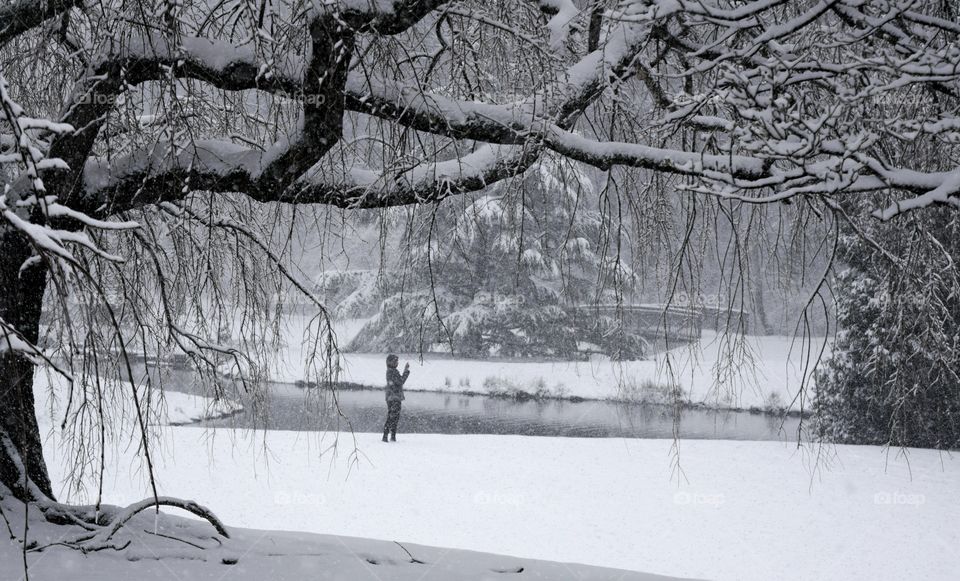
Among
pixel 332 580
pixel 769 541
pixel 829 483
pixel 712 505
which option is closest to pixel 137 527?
pixel 332 580

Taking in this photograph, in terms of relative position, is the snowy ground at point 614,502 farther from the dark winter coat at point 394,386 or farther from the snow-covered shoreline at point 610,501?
the dark winter coat at point 394,386

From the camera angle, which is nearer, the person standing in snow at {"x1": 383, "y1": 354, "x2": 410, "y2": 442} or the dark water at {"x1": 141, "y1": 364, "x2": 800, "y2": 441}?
the person standing in snow at {"x1": 383, "y1": 354, "x2": 410, "y2": 442}

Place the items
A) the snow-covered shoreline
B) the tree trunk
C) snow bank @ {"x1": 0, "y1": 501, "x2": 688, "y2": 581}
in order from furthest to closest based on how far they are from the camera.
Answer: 1. the snow-covered shoreline
2. the tree trunk
3. snow bank @ {"x1": 0, "y1": 501, "x2": 688, "y2": 581}

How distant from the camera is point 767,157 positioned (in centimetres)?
236

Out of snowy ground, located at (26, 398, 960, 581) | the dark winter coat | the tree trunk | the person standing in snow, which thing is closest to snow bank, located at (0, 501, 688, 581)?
the tree trunk

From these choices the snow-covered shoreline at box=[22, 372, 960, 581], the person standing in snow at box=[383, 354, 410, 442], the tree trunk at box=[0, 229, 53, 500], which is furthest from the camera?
the person standing in snow at box=[383, 354, 410, 442]

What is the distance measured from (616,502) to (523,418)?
8027mm

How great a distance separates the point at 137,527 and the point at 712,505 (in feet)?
21.0

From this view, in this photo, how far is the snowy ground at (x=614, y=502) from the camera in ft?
22.3

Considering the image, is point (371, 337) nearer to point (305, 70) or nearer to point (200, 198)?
point (200, 198)

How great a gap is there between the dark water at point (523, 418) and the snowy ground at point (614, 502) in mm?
2787

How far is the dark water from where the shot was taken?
46.0 ft

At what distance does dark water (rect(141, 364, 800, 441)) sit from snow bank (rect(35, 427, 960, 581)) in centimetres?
270

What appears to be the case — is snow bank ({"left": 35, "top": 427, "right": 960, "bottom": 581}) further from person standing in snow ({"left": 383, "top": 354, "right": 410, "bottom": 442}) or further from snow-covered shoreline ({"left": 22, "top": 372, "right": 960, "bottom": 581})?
person standing in snow ({"left": 383, "top": 354, "right": 410, "bottom": 442})
